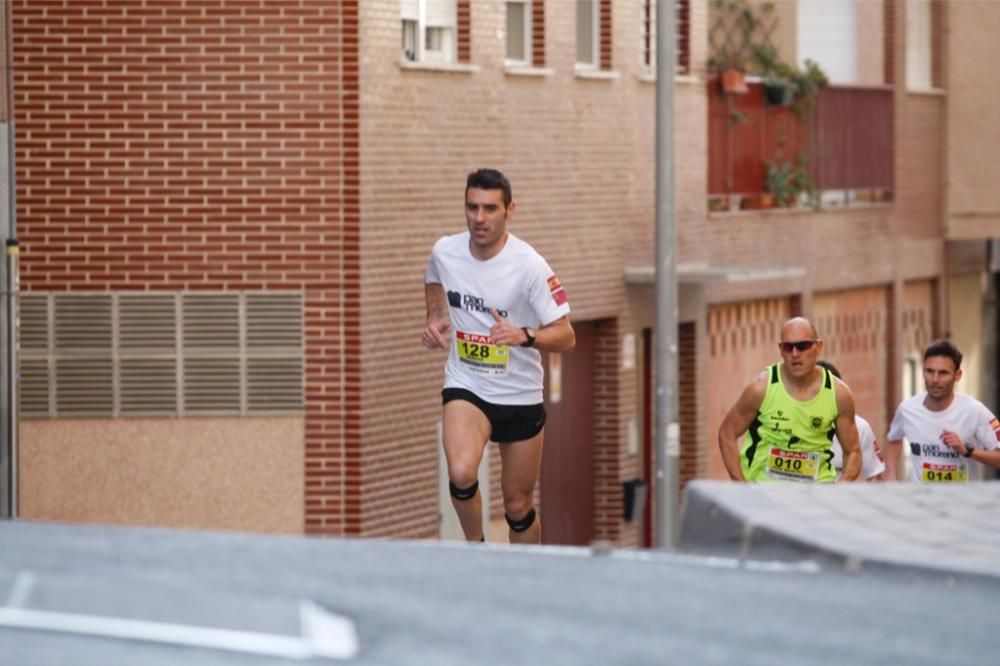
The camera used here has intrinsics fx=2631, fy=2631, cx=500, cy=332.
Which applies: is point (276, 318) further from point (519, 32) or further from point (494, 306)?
point (494, 306)

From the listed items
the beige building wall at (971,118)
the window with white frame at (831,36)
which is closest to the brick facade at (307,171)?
the window with white frame at (831,36)

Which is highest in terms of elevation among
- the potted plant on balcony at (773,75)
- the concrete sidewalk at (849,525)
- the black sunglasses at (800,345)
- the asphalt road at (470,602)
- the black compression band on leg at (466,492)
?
the potted plant on balcony at (773,75)

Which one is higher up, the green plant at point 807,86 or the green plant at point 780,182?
the green plant at point 807,86

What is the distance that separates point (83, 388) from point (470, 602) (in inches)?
653

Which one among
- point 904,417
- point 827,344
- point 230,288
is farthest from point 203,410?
point 827,344

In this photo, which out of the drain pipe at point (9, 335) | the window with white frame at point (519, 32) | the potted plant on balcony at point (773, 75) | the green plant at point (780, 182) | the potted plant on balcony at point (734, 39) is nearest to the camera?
the drain pipe at point (9, 335)

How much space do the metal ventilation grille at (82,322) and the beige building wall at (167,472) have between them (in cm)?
63

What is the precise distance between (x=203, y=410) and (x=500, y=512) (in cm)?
336

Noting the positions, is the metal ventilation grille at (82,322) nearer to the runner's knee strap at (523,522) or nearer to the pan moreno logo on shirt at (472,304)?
the runner's knee strap at (523,522)

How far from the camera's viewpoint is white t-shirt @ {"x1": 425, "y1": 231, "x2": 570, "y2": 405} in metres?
11.7

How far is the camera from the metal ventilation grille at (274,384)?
21.4 meters

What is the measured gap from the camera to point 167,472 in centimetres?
2128

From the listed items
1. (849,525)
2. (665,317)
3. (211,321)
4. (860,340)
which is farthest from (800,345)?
(860,340)

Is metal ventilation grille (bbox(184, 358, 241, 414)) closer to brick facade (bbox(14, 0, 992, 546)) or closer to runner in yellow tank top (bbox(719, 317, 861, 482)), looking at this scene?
brick facade (bbox(14, 0, 992, 546))
